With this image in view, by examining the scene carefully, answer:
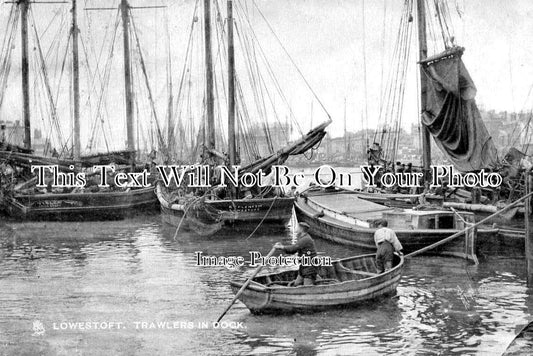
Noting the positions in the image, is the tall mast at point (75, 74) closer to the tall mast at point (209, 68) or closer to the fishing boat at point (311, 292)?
the tall mast at point (209, 68)

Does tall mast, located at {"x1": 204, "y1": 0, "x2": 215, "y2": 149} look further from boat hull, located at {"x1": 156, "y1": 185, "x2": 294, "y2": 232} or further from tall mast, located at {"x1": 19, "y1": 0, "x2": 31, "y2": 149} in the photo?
tall mast, located at {"x1": 19, "y1": 0, "x2": 31, "y2": 149}

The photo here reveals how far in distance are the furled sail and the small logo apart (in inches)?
581

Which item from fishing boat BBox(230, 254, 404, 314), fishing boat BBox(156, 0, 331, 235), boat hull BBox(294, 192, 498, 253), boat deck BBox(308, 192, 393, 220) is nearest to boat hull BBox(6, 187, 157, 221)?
fishing boat BBox(156, 0, 331, 235)

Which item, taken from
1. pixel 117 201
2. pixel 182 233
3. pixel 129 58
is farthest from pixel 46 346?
pixel 129 58

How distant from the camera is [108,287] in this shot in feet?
48.6

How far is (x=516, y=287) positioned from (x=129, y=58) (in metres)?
27.6

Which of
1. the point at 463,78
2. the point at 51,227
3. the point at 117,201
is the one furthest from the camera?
the point at 117,201

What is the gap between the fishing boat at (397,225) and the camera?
17.1 m

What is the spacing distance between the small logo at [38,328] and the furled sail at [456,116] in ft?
48.4

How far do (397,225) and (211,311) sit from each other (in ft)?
25.9

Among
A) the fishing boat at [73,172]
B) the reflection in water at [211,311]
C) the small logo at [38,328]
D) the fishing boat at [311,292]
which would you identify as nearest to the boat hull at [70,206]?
the fishing boat at [73,172]

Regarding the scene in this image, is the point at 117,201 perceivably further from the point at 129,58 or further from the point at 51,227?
the point at 129,58
